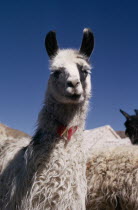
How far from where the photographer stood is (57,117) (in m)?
3.16

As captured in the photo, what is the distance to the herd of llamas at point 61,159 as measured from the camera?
2834 millimetres

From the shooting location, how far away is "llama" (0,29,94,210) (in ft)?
9.25

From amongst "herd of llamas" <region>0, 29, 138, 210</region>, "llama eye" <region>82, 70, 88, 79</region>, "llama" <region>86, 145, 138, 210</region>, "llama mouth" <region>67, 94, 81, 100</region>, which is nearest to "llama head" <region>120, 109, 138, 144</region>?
"llama" <region>86, 145, 138, 210</region>

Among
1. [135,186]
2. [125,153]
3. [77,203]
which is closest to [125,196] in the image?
[135,186]

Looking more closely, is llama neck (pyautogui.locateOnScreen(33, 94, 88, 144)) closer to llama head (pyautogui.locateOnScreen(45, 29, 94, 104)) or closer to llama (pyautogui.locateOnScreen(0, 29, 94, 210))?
llama (pyautogui.locateOnScreen(0, 29, 94, 210))

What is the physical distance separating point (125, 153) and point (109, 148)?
13.1 inches

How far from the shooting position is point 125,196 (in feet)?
12.5

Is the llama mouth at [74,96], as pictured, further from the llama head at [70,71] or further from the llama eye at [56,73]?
the llama eye at [56,73]

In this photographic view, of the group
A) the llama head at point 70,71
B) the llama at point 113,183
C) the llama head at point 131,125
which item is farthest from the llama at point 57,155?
the llama head at point 131,125

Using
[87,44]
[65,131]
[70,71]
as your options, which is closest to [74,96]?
[70,71]

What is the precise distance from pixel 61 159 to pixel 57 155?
0.06 meters

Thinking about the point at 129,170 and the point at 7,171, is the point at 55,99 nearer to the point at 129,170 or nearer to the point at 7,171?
the point at 7,171

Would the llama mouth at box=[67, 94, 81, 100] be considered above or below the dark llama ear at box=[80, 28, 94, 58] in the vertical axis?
below

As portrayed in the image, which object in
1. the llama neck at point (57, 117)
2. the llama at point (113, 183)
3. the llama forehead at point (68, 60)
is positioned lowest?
the llama at point (113, 183)
